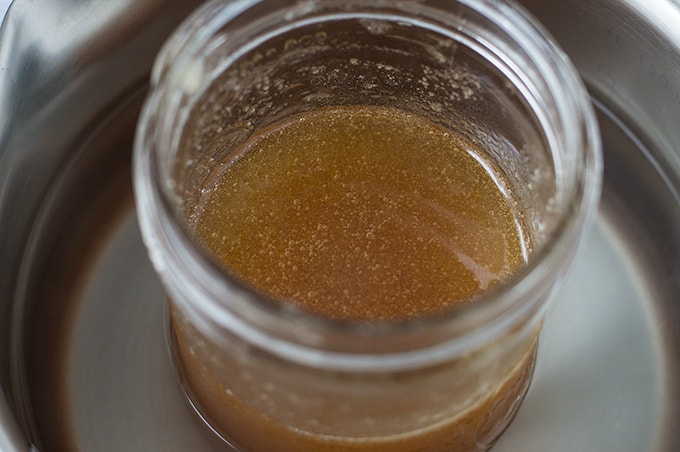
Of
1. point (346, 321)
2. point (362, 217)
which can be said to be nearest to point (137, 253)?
point (362, 217)

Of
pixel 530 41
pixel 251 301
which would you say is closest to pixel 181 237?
pixel 251 301

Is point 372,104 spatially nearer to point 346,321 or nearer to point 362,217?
point 362,217

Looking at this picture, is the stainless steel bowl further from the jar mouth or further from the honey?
the jar mouth

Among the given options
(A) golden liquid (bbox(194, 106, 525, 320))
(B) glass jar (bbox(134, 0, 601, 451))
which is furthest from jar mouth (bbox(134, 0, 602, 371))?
(A) golden liquid (bbox(194, 106, 525, 320))

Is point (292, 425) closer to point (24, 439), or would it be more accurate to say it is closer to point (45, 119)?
point (24, 439)

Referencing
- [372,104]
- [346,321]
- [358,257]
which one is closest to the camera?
[346,321]

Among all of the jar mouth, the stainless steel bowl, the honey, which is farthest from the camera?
the stainless steel bowl
